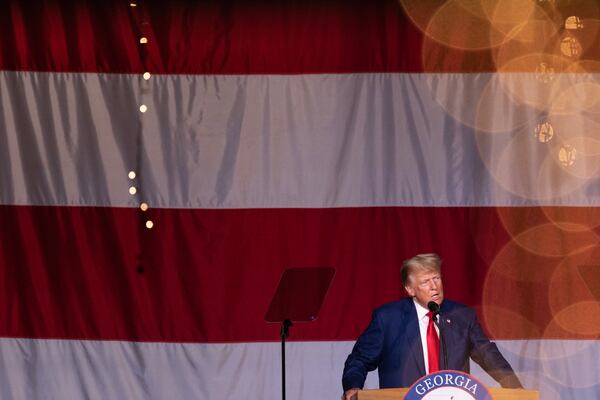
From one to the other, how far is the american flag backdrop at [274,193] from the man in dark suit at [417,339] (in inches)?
45.3

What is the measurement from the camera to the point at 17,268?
5180mm

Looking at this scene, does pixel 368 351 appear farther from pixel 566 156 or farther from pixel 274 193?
pixel 566 156

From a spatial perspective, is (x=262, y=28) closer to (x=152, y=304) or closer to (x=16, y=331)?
(x=152, y=304)

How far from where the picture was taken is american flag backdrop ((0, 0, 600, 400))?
5164 mm

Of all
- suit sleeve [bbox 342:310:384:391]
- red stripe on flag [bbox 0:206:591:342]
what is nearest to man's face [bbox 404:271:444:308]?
suit sleeve [bbox 342:310:384:391]

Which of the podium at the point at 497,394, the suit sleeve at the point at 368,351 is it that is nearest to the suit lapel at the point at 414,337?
the suit sleeve at the point at 368,351

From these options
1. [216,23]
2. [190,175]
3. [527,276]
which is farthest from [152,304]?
[527,276]

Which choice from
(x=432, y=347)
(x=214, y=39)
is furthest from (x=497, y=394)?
(x=214, y=39)

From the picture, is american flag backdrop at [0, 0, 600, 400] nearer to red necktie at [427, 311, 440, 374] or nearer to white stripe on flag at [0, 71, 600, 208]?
white stripe on flag at [0, 71, 600, 208]

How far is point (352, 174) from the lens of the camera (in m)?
5.18

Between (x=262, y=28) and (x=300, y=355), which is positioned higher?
(x=262, y=28)

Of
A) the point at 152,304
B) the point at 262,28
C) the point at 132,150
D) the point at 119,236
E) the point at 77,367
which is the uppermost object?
A: the point at 262,28

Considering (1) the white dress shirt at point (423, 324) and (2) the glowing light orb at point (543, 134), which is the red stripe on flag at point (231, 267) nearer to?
(2) the glowing light orb at point (543, 134)

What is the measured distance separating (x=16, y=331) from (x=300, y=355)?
58.0 inches
